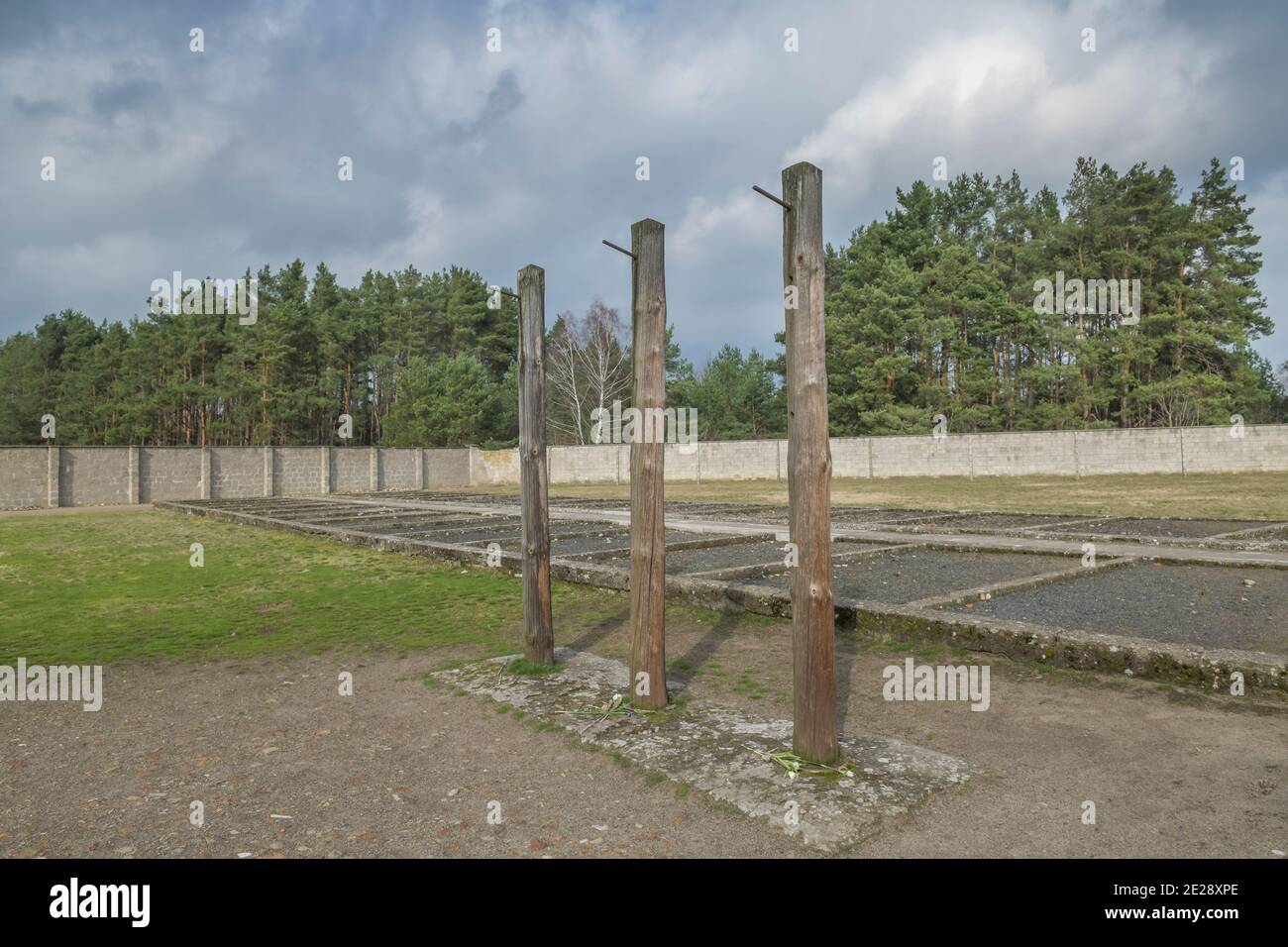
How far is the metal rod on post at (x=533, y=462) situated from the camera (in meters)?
5.20

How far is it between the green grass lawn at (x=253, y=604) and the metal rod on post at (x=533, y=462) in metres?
0.69

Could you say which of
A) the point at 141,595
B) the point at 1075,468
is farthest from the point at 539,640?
the point at 1075,468

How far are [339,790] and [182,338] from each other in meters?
57.2

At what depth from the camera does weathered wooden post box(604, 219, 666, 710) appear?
4223 millimetres

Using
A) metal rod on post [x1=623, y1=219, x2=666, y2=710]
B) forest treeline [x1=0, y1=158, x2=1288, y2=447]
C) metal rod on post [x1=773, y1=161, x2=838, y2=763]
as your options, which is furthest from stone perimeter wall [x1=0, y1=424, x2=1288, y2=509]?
metal rod on post [x1=773, y1=161, x2=838, y2=763]

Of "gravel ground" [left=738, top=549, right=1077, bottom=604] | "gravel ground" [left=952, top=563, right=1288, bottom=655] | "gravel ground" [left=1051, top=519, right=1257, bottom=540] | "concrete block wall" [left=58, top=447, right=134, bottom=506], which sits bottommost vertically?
"gravel ground" [left=738, top=549, right=1077, bottom=604]

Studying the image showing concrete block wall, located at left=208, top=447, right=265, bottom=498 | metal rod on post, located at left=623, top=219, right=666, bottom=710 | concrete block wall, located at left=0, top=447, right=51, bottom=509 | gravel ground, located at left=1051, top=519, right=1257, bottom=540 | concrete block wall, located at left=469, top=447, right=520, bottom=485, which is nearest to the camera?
metal rod on post, located at left=623, top=219, right=666, bottom=710

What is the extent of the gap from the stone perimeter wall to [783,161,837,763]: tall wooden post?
28988mm

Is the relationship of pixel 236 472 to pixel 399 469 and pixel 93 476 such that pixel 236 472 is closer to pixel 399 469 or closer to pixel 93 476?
pixel 93 476

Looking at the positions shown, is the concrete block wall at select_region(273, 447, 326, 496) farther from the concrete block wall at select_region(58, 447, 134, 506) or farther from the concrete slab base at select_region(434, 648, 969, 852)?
the concrete slab base at select_region(434, 648, 969, 852)

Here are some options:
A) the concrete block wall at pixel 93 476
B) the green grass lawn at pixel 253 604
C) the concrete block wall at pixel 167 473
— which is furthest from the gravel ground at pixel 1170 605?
the concrete block wall at pixel 93 476

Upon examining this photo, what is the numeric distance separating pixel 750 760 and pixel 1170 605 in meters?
4.85

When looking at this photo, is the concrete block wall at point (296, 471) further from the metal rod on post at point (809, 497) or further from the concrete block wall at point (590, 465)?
the metal rod on post at point (809, 497)
